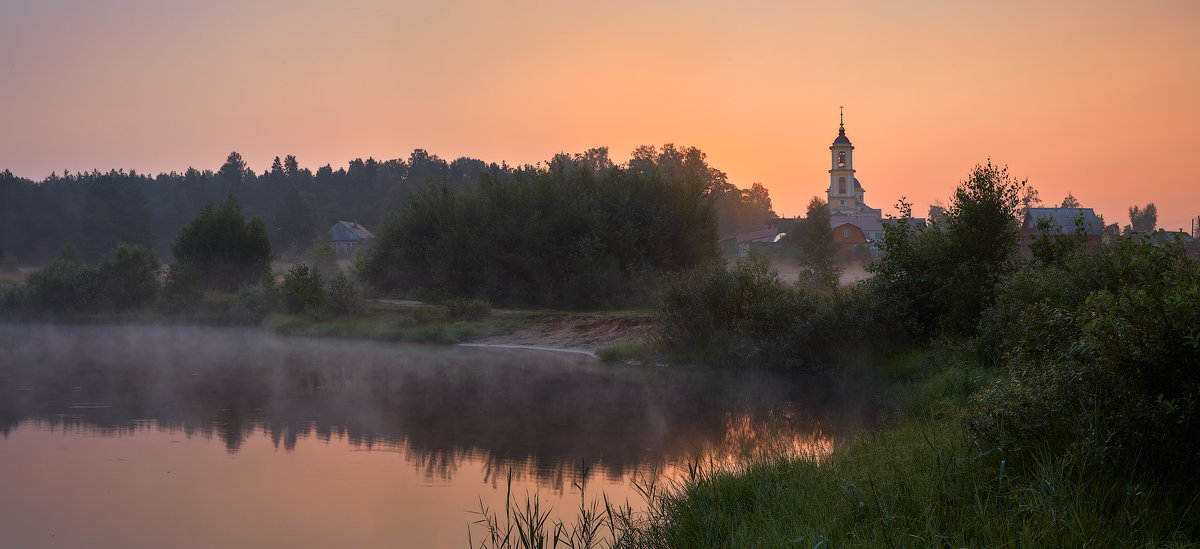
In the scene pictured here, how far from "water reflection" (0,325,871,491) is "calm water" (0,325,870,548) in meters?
0.08

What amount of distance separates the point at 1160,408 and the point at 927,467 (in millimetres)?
2192

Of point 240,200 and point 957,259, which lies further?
point 240,200

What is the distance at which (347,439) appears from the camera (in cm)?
1661

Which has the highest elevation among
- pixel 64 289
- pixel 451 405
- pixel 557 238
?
pixel 557 238

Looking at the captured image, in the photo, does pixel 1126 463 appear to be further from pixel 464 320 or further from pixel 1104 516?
pixel 464 320

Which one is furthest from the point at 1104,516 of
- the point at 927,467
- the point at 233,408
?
the point at 233,408

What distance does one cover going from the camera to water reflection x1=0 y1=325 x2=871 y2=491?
1496 centimetres

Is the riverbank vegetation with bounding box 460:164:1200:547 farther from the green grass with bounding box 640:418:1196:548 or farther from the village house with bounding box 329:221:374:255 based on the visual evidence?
the village house with bounding box 329:221:374:255

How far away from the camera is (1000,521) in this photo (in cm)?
647

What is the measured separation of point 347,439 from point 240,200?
11300cm

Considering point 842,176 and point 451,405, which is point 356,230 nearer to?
point 842,176

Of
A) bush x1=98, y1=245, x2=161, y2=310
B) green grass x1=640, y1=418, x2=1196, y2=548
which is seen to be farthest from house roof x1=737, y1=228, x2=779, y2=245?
green grass x1=640, y1=418, x2=1196, y2=548

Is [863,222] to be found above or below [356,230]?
below

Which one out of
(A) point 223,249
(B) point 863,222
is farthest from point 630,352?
(B) point 863,222
